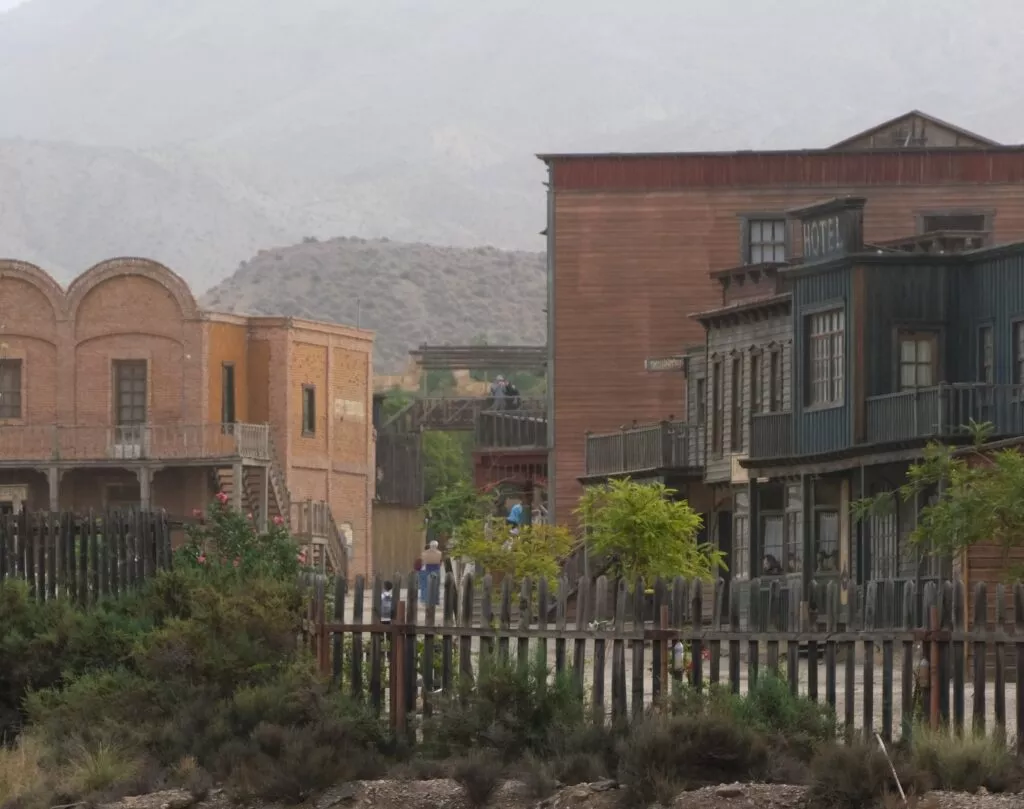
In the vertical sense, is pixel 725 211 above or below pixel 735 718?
above

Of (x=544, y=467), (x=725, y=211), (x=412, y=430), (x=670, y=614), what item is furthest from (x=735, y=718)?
(x=412, y=430)

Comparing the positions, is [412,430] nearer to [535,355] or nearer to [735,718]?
[535,355]

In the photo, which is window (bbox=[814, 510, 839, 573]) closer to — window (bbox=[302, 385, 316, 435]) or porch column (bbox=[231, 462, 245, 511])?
porch column (bbox=[231, 462, 245, 511])

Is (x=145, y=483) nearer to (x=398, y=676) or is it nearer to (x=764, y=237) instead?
(x=764, y=237)

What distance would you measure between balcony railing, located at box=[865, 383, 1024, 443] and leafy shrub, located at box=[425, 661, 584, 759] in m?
18.1

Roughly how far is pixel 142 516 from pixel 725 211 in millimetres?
32159

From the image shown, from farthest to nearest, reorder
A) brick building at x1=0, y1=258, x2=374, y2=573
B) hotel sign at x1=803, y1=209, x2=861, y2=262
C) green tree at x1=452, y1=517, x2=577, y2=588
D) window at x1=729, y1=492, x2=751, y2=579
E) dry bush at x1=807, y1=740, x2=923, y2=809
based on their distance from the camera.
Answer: brick building at x1=0, y1=258, x2=374, y2=573, window at x1=729, y1=492, x2=751, y2=579, hotel sign at x1=803, y1=209, x2=861, y2=262, green tree at x1=452, y1=517, x2=577, y2=588, dry bush at x1=807, y1=740, x2=923, y2=809

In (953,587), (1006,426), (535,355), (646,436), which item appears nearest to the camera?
(953,587)

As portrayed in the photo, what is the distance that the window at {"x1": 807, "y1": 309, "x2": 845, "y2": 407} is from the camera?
134 ft

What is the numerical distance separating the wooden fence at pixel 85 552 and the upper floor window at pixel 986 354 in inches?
690

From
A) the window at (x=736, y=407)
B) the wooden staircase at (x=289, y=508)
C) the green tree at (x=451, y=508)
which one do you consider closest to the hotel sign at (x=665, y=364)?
the window at (x=736, y=407)

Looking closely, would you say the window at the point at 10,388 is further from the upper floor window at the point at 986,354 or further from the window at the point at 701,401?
the upper floor window at the point at 986,354

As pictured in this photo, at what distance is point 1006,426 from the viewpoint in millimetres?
38219

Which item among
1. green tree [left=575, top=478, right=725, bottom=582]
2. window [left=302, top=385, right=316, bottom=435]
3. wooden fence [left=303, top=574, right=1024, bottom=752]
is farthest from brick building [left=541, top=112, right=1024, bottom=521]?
wooden fence [left=303, top=574, right=1024, bottom=752]
